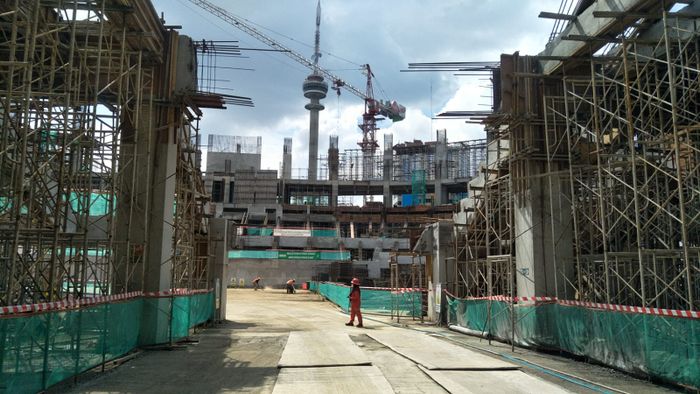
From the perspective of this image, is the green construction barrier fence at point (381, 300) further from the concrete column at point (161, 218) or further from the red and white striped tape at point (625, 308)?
the concrete column at point (161, 218)

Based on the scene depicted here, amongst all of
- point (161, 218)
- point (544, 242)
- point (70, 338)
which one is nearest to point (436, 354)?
point (544, 242)

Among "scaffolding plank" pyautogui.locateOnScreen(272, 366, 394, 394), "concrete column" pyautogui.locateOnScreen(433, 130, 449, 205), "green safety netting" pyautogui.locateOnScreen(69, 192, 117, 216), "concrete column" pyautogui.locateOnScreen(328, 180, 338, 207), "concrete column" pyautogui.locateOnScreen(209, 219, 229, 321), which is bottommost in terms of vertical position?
"scaffolding plank" pyautogui.locateOnScreen(272, 366, 394, 394)

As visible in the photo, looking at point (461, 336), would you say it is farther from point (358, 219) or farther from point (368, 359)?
point (358, 219)

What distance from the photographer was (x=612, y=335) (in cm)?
1109

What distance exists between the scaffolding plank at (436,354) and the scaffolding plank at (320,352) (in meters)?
1.10

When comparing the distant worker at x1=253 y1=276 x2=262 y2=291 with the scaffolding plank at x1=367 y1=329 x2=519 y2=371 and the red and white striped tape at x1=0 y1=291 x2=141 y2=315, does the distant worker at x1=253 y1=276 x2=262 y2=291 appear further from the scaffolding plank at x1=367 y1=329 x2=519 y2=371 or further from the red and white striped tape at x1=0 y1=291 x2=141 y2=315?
the red and white striped tape at x1=0 y1=291 x2=141 y2=315

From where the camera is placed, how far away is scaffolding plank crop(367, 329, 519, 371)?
34.7 feet

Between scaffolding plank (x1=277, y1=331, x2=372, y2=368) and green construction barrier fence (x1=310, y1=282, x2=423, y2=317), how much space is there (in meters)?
8.62

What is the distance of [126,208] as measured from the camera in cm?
1436

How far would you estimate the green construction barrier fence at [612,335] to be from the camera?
916 cm

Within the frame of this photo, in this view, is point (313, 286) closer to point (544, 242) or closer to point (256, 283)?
point (256, 283)

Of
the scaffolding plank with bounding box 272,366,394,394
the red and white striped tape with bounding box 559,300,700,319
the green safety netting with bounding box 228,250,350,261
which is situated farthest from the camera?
the green safety netting with bounding box 228,250,350,261

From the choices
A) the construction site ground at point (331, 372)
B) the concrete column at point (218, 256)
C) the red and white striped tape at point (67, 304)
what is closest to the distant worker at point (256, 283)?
the concrete column at point (218, 256)

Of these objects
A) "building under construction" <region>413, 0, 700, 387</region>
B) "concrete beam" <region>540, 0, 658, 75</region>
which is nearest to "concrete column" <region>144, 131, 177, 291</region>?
"building under construction" <region>413, 0, 700, 387</region>
